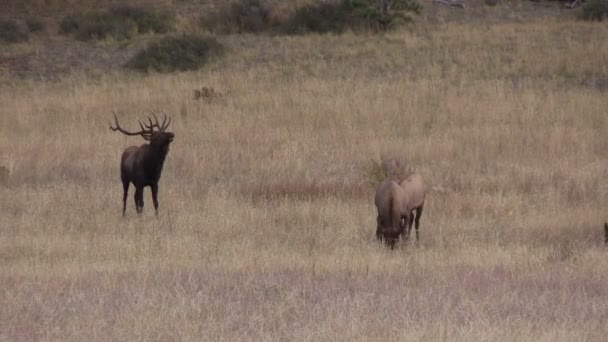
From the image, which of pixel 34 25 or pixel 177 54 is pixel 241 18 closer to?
pixel 34 25

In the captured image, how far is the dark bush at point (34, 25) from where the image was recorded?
3966cm

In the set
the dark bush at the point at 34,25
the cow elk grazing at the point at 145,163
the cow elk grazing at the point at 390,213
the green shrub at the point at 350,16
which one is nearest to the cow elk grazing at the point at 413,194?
the cow elk grazing at the point at 390,213

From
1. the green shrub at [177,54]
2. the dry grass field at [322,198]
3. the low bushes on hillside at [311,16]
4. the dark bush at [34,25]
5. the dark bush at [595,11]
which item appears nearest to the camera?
the dry grass field at [322,198]

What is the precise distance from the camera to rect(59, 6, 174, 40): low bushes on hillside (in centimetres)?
3756

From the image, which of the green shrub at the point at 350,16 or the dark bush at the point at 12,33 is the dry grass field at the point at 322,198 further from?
the dark bush at the point at 12,33

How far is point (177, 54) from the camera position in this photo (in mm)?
31672

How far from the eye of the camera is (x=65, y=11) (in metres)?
43.9

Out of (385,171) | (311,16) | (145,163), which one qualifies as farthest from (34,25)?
(145,163)

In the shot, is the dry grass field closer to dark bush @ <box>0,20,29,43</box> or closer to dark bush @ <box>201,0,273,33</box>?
dark bush @ <box>201,0,273,33</box>

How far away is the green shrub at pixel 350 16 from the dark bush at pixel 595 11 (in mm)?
5361


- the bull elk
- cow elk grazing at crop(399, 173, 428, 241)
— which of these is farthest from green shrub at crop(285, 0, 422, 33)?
the bull elk

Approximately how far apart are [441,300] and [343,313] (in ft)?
3.07

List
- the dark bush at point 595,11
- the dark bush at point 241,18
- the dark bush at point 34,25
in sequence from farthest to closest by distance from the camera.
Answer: the dark bush at point 34,25
the dark bush at point 241,18
the dark bush at point 595,11

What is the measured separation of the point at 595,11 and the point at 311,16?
356 inches
